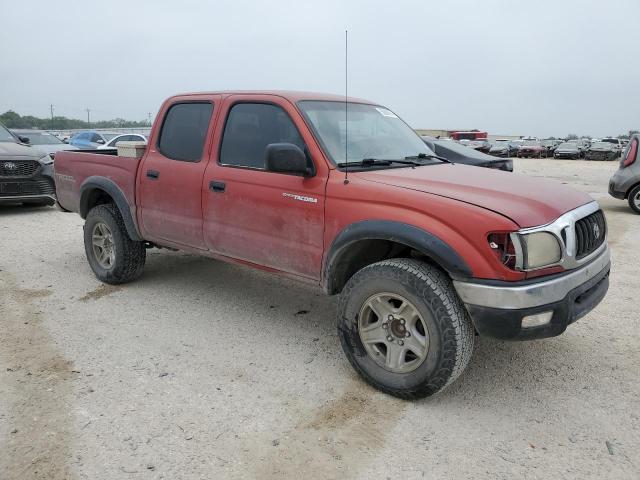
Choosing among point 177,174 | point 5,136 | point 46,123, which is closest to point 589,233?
point 177,174

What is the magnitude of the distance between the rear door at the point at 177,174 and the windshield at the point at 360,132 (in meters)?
1.02

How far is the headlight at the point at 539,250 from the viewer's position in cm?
286

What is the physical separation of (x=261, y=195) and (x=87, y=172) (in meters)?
2.61

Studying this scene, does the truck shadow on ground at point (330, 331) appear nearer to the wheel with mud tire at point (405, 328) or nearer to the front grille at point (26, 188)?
the wheel with mud tire at point (405, 328)

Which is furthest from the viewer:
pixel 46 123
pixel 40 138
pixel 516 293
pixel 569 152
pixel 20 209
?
pixel 46 123

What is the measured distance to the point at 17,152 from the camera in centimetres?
958

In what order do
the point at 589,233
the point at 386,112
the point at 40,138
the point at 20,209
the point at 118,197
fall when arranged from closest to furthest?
the point at 589,233
the point at 386,112
the point at 118,197
the point at 20,209
the point at 40,138

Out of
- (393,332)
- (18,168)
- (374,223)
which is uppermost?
(18,168)

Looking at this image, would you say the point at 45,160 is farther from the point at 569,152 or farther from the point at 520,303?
the point at 569,152

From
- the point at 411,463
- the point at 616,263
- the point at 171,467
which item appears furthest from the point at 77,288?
the point at 616,263

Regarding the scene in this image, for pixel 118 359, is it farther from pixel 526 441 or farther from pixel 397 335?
pixel 526 441

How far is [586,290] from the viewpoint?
124 inches

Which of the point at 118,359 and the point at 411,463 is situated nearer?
the point at 411,463

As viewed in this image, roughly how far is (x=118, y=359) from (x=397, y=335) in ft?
6.58
